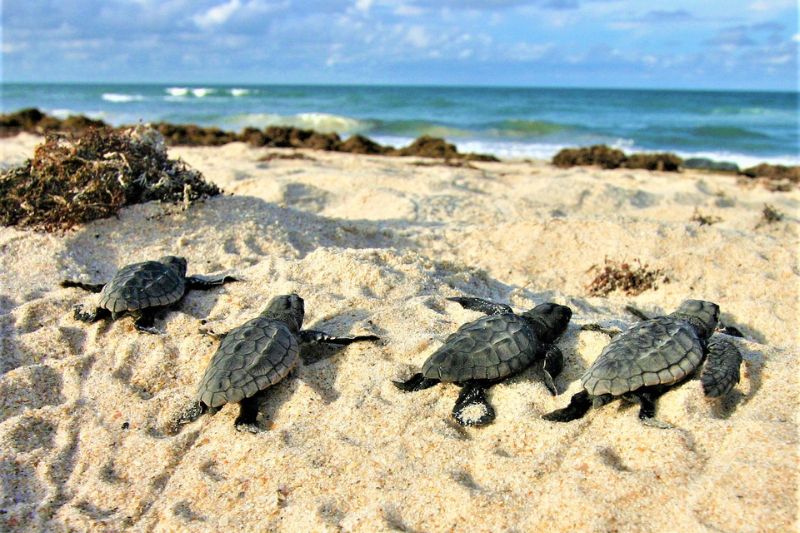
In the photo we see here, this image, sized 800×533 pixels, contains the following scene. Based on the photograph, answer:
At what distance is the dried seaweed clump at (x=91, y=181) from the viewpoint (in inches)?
235

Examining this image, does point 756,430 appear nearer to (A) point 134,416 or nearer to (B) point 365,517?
(B) point 365,517

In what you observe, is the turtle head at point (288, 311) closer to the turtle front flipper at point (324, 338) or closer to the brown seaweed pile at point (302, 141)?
the turtle front flipper at point (324, 338)

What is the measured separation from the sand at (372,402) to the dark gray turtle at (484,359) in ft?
0.28

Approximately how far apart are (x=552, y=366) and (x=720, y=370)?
2.82 ft

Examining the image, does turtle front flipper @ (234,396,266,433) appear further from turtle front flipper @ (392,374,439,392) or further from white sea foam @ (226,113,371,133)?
white sea foam @ (226,113,371,133)

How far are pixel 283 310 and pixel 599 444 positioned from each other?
2139 mm

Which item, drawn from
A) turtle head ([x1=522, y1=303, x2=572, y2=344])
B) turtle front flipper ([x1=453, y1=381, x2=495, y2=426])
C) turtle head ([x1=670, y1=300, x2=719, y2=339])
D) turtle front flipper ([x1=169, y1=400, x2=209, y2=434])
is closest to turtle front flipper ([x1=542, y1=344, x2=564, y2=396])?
turtle head ([x1=522, y1=303, x2=572, y2=344])

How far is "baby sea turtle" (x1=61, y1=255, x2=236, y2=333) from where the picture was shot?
13.9ft

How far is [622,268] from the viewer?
5820 mm

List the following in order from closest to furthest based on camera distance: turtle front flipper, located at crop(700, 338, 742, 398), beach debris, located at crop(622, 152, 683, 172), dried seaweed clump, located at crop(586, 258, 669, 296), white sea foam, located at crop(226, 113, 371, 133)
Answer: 1. turtle front flipper, located at crop(700, 338, 742, 398)
2. dried seaweed clump, located at crop(586, 258, 669, 296)
3. beach debris, located at crop(622, 152, 683, 172)
4. white sea foam, located at crop(226, 113, 371, 133)

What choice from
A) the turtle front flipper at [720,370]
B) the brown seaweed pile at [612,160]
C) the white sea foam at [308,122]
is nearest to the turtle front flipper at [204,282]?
the turtle front flipper at [720,370]

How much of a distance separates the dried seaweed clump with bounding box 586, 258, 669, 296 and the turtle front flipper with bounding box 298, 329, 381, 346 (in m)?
2.75

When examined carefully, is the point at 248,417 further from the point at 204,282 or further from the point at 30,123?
the point at 30,123

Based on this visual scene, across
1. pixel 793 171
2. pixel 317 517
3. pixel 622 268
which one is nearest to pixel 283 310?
pixel 317 517
